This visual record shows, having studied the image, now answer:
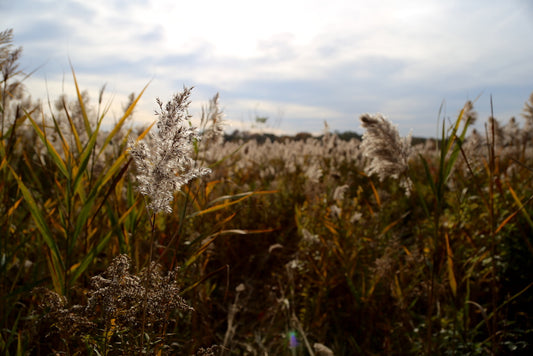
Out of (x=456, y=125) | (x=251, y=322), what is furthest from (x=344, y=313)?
(x=456, y=125)

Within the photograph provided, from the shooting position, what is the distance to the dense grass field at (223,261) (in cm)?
110

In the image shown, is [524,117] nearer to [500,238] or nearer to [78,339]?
[500,238]

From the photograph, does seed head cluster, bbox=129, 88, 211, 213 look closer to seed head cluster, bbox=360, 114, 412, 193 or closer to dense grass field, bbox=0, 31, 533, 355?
dense grass field, bbox=0, 31, 533, 355

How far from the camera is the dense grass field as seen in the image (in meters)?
1.10

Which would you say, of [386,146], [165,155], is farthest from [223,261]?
[165,155]

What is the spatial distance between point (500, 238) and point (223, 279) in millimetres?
2215

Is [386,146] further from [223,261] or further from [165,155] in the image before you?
[223,261]

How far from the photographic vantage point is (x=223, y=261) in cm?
347

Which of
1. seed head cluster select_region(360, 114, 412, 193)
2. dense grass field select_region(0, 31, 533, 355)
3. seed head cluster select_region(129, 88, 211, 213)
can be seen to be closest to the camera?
seed head cluster select_region(129, 88, 211, 213)

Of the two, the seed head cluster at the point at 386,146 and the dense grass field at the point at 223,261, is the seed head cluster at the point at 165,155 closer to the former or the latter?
the dense grass field at the point at 223,261

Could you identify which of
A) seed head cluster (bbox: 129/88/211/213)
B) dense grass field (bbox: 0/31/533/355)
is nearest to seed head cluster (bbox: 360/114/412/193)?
dense grass field (bbox: 0/31/533/355)

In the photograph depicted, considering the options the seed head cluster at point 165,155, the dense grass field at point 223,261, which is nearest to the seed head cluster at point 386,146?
the dense grass field at point 223,261

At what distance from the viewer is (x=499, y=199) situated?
3.02 metres

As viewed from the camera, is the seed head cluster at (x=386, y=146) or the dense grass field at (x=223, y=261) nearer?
the dense grass field at (x=223, y=261)
